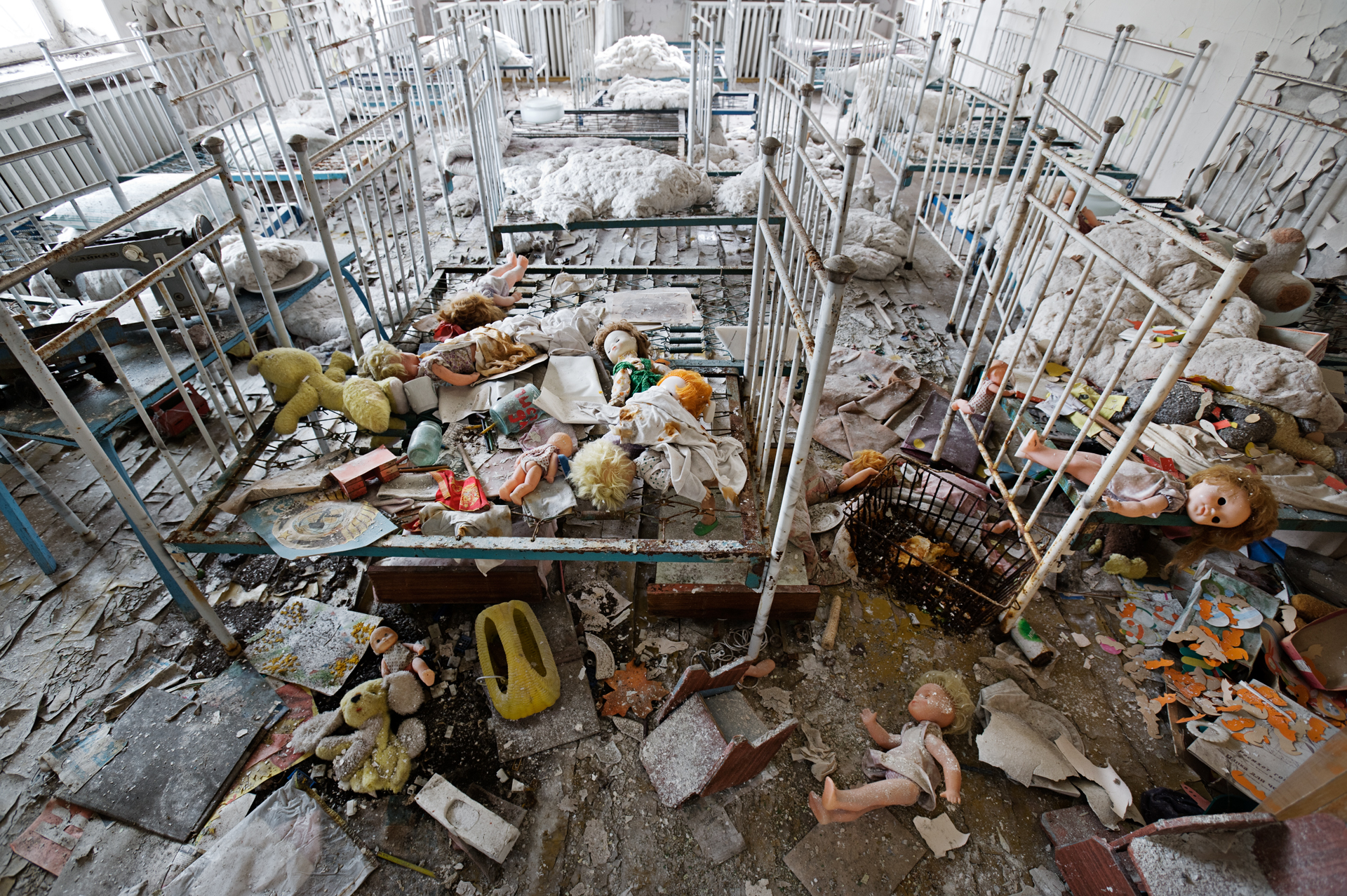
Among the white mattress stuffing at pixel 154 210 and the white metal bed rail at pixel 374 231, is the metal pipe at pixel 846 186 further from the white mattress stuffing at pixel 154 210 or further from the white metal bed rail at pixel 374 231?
the white mattress stuffing at pixel 154 210

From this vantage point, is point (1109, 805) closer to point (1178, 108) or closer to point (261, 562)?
point (261, 562)

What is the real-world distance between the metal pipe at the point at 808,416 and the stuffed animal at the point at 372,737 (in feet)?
4.14

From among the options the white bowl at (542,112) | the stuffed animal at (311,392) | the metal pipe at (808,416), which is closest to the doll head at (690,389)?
the metal pipe at (808,416)

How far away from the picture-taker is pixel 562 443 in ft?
7.77

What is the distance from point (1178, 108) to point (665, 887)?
683 cm

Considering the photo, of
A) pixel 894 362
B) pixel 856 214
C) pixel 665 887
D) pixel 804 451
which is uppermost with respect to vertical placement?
pixel 804 451

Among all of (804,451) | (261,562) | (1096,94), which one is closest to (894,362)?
(804,451)

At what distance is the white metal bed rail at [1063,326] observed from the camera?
167 cm

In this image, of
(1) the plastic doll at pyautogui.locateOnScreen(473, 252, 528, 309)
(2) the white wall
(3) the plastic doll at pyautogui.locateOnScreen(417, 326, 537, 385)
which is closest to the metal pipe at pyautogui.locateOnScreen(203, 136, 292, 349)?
(3) the plastic doll at pyautogui.locateOnScreen(417, 326, 537, 385)

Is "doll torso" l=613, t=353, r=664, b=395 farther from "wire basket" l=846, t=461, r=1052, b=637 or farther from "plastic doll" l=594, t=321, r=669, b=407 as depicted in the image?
"wire basket" l=846, t=461, r=1052, b=637

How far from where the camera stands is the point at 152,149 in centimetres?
570

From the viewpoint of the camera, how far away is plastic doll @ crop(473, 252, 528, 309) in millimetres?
3566

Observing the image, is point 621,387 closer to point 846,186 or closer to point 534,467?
point 534,467

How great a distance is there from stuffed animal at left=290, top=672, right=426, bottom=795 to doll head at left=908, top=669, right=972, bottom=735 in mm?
1780
